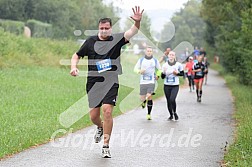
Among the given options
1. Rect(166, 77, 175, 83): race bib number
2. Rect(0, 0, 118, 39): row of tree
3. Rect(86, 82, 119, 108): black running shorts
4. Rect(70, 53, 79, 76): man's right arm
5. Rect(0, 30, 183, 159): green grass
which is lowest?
Rect(0, 30, 183, 159): green grass

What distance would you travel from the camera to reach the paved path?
26.9ft

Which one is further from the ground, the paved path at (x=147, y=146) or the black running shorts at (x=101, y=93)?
the black running shorts at (x=101, y=93)

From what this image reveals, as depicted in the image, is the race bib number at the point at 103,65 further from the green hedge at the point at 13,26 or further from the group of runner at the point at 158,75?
the green hedge at the point at 13,26

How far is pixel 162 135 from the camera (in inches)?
436

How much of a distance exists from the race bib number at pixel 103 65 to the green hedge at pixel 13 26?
79.0 feet

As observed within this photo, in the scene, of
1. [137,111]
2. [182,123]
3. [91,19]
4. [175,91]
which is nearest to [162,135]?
[182,123]

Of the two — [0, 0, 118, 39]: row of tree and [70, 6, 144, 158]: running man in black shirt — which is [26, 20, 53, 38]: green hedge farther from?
[70, 6, 144, 158]: running man in black shirt

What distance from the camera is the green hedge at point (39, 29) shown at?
35834mm

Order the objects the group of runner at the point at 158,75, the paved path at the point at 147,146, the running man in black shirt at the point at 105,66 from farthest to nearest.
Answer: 1. the group of runner at the point at 158,75
2. the running man in black shirt at the point at 105,66
3. the paved path at the point at 147,146

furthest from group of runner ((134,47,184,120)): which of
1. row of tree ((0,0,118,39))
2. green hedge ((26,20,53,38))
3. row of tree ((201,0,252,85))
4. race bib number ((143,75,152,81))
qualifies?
green hedge ((26,20,53,38))

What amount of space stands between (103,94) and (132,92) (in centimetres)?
1334

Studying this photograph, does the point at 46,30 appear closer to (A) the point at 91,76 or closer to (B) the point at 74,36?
(B) the point at 74,36

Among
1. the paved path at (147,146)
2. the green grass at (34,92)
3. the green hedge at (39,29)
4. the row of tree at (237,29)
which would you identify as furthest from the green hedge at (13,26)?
the paved path at (147,146)

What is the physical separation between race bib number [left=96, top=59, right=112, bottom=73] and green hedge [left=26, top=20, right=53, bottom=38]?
2732cm
